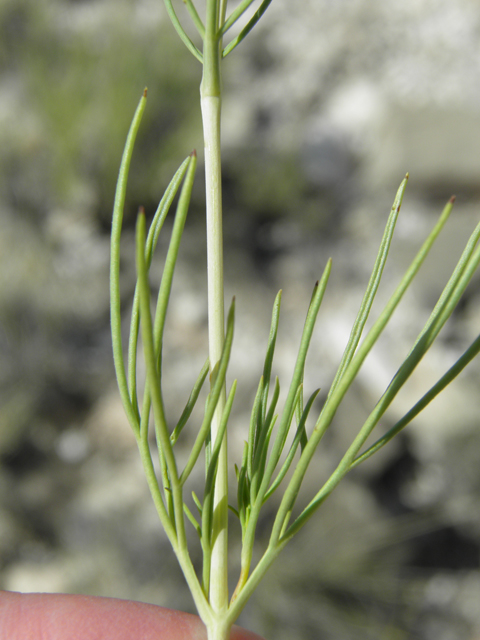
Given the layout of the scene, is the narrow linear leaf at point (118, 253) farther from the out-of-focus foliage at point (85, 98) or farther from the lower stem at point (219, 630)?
the out-of-focus foliage at point (85, 98)

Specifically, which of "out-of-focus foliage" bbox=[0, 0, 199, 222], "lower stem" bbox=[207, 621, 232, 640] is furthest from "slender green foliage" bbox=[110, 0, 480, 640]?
"out-of-focus foliage" bbox=[0, 0, 199, 222]

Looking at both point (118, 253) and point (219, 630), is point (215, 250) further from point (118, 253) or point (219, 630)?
point (219, 630)

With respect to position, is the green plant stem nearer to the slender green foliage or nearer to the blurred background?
the slender green foliage

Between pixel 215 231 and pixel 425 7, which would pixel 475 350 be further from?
pixel 425 7

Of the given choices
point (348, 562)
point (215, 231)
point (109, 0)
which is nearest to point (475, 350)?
point (215, 231)

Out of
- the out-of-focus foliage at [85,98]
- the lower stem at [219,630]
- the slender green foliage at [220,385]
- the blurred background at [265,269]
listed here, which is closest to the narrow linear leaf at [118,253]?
the slender green foliage at [220,385]

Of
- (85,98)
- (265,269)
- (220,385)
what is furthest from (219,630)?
(85,98)
